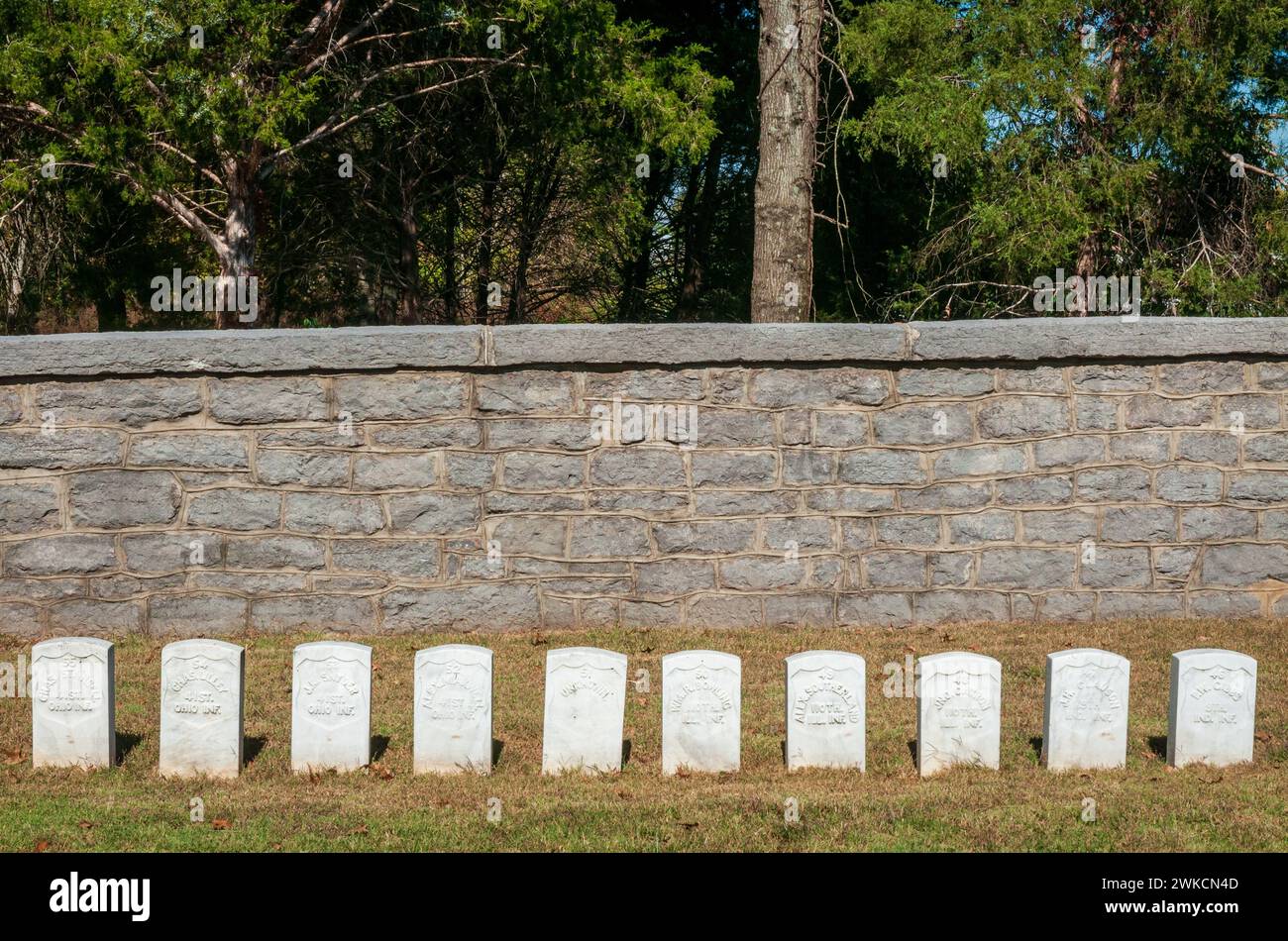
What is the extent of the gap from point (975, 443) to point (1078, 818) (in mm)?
3054

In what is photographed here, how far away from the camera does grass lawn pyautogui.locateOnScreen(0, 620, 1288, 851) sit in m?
4.38

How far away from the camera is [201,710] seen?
5062mm

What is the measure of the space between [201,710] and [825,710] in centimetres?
243

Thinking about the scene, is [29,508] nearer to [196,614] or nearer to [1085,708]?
[196,614]

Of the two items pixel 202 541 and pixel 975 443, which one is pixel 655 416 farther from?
pixel 202 541

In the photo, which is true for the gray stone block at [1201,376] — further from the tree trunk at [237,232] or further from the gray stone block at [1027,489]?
the tree trunk at [237,232]

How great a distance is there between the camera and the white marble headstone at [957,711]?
5098mm

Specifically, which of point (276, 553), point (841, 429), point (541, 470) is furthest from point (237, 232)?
point (841, 429)

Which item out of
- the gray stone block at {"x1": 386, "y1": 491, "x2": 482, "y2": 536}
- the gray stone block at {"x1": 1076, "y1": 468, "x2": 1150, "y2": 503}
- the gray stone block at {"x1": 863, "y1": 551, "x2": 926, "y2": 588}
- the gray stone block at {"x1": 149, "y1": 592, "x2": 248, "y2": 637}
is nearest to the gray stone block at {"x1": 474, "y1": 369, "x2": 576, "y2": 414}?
the gray stone block at {"x1": 386, "y1": 491, "x2": 482, "y2": 536}

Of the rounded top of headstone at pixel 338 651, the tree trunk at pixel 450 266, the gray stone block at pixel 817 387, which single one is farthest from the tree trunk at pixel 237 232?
the rounded top of headstone at pixel 338 651

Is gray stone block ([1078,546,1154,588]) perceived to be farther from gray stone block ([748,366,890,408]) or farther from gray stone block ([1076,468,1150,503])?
gray stone block ([748,366,890,408])

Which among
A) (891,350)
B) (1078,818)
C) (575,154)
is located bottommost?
(1078,818)

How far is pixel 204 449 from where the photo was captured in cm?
707

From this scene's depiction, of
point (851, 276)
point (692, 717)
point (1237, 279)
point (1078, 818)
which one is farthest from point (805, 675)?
point (851, 276)
